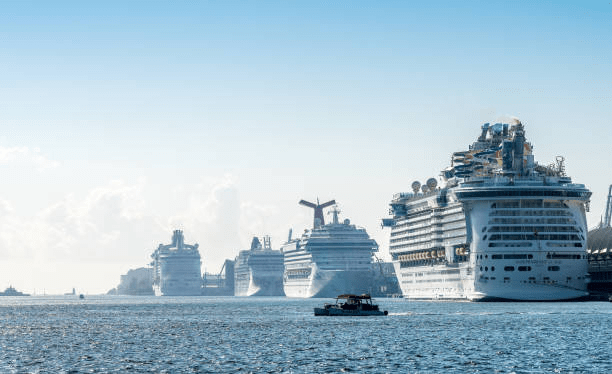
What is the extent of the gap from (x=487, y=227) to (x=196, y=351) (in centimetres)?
9541

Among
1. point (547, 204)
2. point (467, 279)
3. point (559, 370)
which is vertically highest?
point (547, 204)

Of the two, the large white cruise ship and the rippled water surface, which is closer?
the rippled water surface

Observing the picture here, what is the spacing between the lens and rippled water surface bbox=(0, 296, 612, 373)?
3177 inches

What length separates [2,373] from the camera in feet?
255

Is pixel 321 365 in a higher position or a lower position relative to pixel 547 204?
lower

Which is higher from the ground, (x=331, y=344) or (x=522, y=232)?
(x=522, y=232)

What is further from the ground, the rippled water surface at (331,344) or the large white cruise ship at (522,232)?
the large white cruise ship at (522,232)

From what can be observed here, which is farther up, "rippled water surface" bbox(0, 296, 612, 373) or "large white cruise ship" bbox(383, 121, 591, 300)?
"large white cruise ship" bbox(383, 121, 591, 300)

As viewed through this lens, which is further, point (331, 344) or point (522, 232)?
point (522, 232)

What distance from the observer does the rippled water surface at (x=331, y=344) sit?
265 ft

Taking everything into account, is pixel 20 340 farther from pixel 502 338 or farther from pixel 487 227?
pixel 487 227

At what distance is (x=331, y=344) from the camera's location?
3947 inches

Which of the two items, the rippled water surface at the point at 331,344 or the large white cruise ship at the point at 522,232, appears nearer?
the rippled water surface at the point at 331,344

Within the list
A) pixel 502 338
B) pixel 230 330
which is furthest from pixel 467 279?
pixel 502 338
